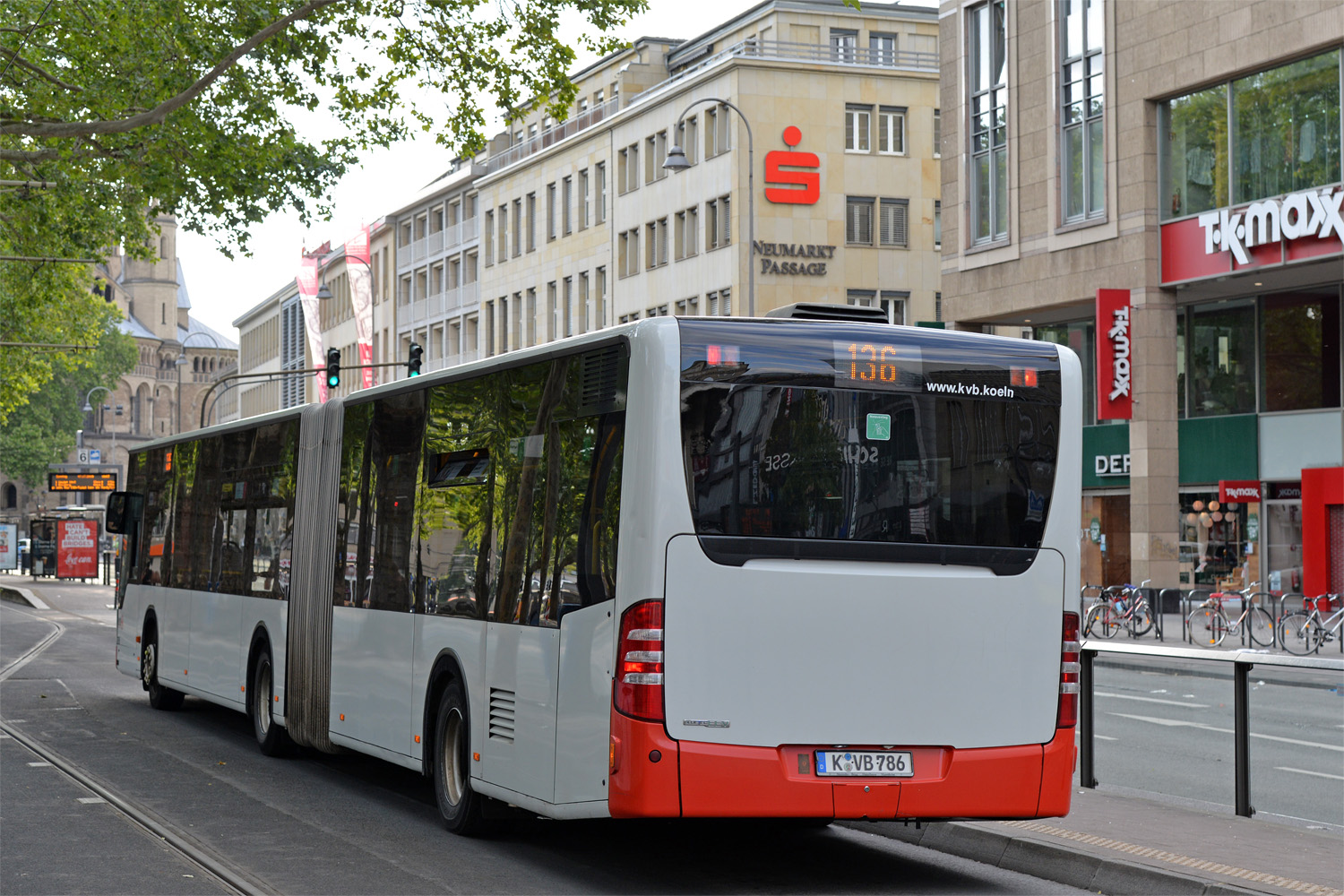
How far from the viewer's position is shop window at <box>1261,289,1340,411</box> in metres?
38.5

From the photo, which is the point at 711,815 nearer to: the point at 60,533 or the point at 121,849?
the point at 121,849

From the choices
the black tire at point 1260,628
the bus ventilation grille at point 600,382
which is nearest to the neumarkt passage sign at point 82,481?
the black tire at point 1260,628

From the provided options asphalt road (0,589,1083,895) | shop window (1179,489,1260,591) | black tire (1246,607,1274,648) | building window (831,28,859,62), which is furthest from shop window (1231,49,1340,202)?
building window (831,28,859,62)

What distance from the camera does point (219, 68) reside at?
68.0ft

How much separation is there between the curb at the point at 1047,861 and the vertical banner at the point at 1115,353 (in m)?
30.6

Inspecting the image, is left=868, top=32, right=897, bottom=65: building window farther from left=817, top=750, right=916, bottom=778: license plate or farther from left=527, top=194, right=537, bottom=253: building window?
left=817, top=750, right=916, bottom=778: license plate

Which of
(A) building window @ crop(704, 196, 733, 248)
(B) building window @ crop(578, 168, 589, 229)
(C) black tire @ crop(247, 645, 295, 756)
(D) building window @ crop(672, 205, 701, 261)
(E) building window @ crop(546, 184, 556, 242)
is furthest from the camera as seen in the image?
(E) building window @ crop(546, 184, 556, 242)

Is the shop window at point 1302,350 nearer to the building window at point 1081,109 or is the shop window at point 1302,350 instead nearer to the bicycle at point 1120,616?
the building window at point 1081,109

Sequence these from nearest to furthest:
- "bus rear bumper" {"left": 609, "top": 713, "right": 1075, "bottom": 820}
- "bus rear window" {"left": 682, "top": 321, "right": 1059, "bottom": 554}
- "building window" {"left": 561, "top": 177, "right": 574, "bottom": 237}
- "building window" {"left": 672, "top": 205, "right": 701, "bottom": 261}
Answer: "bus rear bumper" {"left": 609, "top": 713, "right": 1075, "bottom": 820} < "bus rear window" {"left": 682, "top": 321, "right": 1059, "bottom": 554} < "building window" {"left": 672, "top": 205, "right": 701, "bottom": 261} < "building window" {"left": 561, "top": 177, "right": 574, "bottom": 237}

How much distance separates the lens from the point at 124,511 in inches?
813

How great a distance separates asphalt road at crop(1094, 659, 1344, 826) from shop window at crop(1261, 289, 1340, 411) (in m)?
29.0

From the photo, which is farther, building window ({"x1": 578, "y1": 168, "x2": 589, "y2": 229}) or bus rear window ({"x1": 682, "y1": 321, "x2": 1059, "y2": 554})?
building window ({"x1": 578, "y1": 168, "x2": 589, "y2": 229})

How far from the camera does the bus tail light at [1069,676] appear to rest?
29.9 ft

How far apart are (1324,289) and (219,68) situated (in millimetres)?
26060
